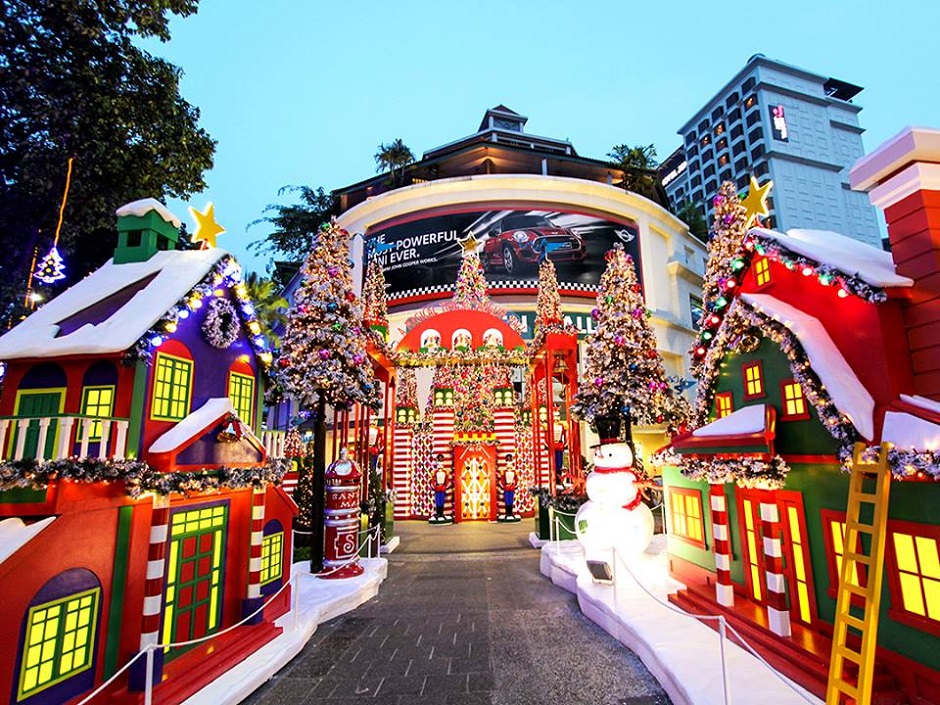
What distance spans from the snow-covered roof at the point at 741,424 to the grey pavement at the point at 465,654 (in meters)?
3.50

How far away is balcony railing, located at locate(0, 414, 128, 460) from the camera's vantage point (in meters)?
4.57

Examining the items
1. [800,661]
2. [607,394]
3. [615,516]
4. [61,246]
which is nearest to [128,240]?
[61,246]

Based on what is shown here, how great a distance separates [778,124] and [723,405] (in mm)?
54135

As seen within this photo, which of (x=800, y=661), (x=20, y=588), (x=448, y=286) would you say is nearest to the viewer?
(x=20, y=588)

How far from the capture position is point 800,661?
530cm

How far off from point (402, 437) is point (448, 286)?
40.3 ft

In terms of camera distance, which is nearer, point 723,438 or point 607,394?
point 723,438

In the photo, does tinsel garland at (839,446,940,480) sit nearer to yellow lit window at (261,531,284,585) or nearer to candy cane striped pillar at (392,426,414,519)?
yellow lit window at (261,531,284,585)

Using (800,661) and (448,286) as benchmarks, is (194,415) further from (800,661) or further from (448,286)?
(448,286)

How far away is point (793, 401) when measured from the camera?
6199 mm

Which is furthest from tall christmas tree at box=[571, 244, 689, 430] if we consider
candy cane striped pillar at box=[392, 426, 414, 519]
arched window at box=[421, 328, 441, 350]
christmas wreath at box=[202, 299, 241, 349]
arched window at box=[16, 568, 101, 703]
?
arched window at box=[16, 568, 101, 703]

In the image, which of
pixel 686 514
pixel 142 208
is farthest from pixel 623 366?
pixel 142 208

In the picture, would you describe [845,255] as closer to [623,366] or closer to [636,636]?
[636,636]

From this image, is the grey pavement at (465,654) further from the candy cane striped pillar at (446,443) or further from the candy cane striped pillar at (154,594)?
the candy cane striped pillar at (446,443)
